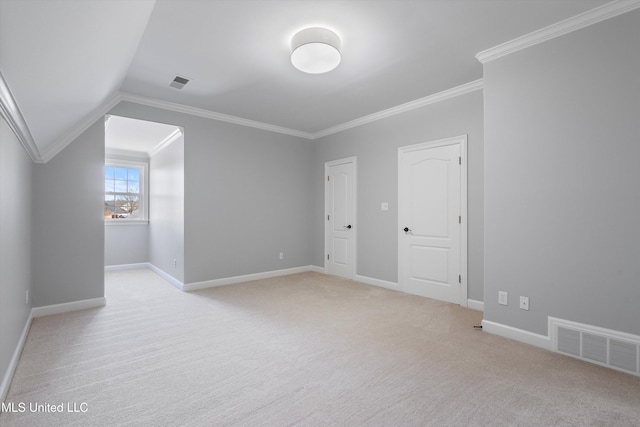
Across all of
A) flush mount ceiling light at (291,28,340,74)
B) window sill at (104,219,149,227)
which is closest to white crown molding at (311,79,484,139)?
flush mount ceiling light at (291,28,340,74)

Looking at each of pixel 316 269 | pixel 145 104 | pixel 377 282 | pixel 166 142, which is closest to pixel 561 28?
pixel 377 282

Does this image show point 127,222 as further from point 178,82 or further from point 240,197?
point 178,82

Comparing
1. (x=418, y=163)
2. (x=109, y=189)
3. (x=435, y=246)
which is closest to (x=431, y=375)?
(x=435, y=246)

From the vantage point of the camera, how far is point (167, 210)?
214 inches

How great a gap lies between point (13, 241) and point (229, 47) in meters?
2.42

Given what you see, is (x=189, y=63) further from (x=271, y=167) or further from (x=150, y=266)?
(x=150, y=266)

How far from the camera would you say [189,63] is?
127 inches

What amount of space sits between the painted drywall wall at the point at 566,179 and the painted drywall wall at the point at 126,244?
6483 mm

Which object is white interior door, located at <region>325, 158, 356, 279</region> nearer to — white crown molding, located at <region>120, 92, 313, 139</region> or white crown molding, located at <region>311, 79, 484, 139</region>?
white crown molding, located at <region>311, 79, 484, 139</region>

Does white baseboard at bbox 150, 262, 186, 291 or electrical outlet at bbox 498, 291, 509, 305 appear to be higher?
electrical outlet at bbox 498, 291, 509, 305

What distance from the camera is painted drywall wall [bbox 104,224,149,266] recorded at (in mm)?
6234

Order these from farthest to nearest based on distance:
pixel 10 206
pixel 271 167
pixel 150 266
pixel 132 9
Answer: pixel 150 266 < pixel 271 167 < pixel 10 206 < pixel 132 9

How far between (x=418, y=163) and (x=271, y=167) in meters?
2.59

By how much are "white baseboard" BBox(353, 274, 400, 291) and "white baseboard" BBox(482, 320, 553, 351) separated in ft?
5.56
